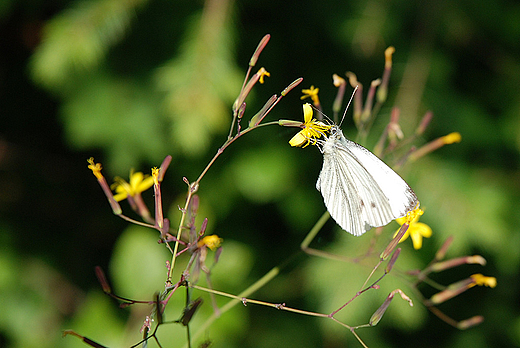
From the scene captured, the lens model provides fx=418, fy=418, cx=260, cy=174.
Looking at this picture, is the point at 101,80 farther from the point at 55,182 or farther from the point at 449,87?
the point at 449,87

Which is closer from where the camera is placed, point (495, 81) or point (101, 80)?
point (101, 80)

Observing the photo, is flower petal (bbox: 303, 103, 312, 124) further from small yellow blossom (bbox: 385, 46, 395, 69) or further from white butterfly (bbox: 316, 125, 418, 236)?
small yellow blossom (bbox: 385, 46, 395, 69)

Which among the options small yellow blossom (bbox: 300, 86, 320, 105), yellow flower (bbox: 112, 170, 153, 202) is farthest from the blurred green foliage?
small yellow blossom (bbox: 300, 86, 320, 105)

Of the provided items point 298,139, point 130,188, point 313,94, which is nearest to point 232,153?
point 130,188

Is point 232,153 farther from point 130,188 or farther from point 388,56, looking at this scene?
point 388,56

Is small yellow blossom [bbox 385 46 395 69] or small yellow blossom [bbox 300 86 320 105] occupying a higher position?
small yellow blossom [bbox 385 46 395 69]

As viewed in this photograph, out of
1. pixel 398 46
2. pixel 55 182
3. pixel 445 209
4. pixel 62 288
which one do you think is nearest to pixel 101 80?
pixel 55 182
